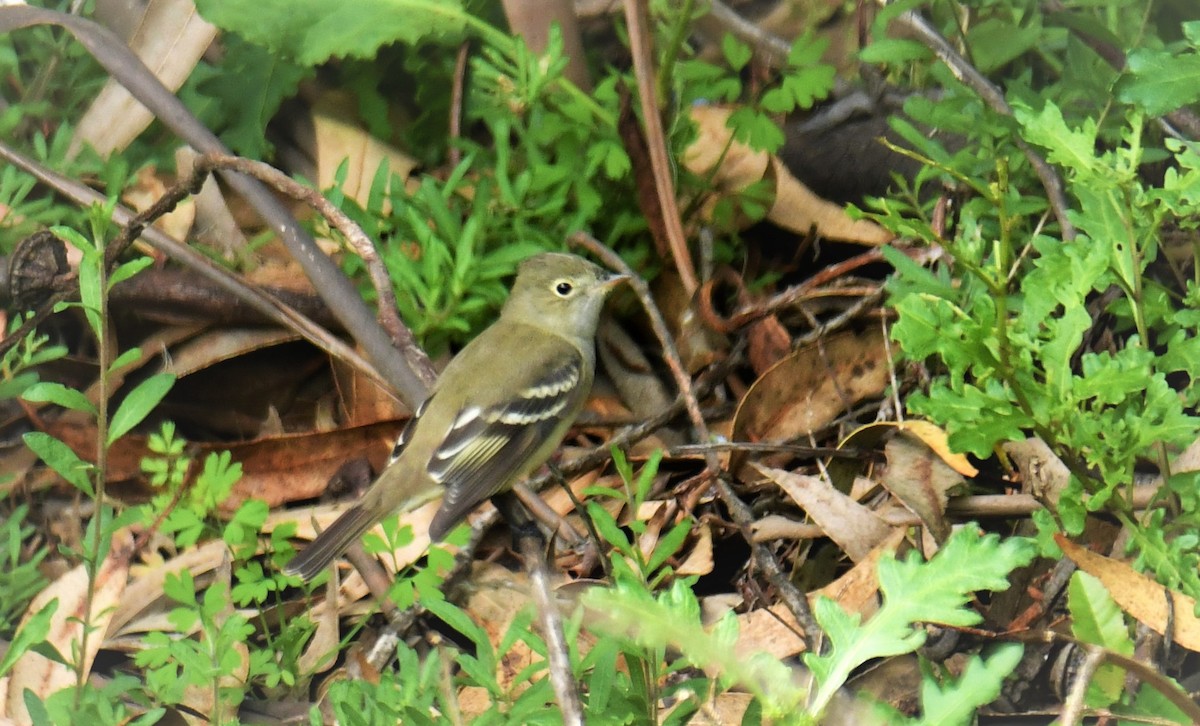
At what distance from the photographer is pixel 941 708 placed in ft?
6.04

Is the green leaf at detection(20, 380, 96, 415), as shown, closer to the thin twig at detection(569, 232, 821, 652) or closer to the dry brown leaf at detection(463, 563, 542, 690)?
the dry brown leaf at detection(463, 563, 542, 690)

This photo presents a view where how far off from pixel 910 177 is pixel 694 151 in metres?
0.75

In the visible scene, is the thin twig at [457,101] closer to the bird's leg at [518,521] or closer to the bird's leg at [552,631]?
the bird's leg at [518,521]

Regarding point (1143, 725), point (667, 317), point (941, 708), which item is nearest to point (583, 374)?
point (667, 317)

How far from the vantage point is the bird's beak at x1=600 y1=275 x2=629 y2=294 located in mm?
4142

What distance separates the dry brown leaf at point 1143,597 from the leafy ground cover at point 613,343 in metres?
0.01

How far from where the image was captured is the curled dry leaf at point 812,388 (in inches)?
146

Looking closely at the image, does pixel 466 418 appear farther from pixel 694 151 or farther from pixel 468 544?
pixel 694 151

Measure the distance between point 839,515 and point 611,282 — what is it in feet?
4.38

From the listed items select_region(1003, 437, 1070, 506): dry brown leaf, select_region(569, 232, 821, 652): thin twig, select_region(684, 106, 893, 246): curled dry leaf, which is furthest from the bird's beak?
select_region(1003, 437, 1070, 506): dry brown leaf

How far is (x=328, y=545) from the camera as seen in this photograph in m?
3.49

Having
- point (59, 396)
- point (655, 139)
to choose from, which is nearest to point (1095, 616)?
point (655, 139)

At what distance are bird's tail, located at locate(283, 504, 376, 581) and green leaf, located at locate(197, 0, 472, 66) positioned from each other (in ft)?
4.95

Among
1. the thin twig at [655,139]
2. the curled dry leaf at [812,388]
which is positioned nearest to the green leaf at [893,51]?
the thin twig at [655,139]
